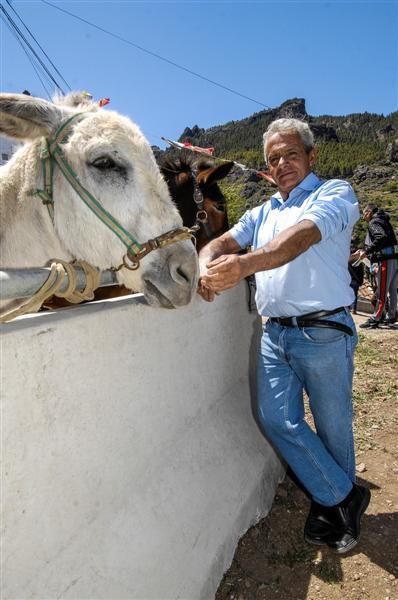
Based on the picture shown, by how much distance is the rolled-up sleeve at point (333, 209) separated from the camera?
2.50m

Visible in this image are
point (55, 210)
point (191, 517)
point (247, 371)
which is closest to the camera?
point (191, 517)

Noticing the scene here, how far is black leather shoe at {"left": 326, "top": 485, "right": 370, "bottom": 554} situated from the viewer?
103 inches

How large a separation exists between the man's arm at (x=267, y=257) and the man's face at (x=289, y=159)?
644mm

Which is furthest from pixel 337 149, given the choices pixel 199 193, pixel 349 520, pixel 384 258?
pixel 349 520

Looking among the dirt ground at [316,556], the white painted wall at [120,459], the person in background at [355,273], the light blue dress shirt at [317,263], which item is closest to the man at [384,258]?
the person in background at [355,273]

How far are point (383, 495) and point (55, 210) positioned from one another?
3.02 meters

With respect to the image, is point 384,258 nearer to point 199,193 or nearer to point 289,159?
point 199,193

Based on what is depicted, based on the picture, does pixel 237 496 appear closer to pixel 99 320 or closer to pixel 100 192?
pixel 99 320

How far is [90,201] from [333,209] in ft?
4.65

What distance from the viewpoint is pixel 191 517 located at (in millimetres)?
2215

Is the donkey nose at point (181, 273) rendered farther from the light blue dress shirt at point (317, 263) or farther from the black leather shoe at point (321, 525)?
→ the black leather shoe at point (321, 525)

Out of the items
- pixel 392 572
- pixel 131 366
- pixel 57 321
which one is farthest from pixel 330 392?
pixel 57 321

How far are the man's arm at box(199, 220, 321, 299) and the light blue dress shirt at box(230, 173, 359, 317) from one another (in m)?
A: 0.14

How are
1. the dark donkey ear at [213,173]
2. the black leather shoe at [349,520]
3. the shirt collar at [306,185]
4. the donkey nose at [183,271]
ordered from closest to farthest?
the donkey nose at [183,271], the black leather shoe at [349,520], the shirt collar at [306,185], the dark donkey ear at [213,173]
